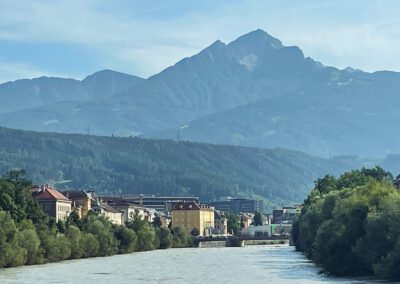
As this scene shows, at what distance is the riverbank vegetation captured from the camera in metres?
112

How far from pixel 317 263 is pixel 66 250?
3499 cm

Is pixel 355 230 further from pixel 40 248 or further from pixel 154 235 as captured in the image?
pixel 154 235

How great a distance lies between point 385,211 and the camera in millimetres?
79312

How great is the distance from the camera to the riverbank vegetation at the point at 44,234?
112m

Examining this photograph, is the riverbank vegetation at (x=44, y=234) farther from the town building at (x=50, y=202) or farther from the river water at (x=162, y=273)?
the town building at (x=50, y=202)

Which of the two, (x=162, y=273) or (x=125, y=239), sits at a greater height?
(x=125, y=239)

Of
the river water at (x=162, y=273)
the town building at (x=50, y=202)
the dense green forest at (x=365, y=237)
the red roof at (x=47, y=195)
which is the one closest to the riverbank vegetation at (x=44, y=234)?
the river water at (x=162, y=273)

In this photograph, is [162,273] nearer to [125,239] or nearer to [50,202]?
[125,239]

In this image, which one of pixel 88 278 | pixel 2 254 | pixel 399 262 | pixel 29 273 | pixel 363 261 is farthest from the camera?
pixel 2 254

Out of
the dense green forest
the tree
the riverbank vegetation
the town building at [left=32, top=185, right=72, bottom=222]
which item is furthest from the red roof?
the dense green forest

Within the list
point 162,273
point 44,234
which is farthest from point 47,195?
point 162,273

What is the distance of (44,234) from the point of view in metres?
124

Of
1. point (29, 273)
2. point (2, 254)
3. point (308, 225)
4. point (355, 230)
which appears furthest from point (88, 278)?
point (308, 225)

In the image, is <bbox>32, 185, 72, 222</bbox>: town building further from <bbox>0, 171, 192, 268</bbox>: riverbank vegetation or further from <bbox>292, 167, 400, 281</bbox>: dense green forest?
<bbox>292, 167, 400, 281</bbox>: dense green forest
